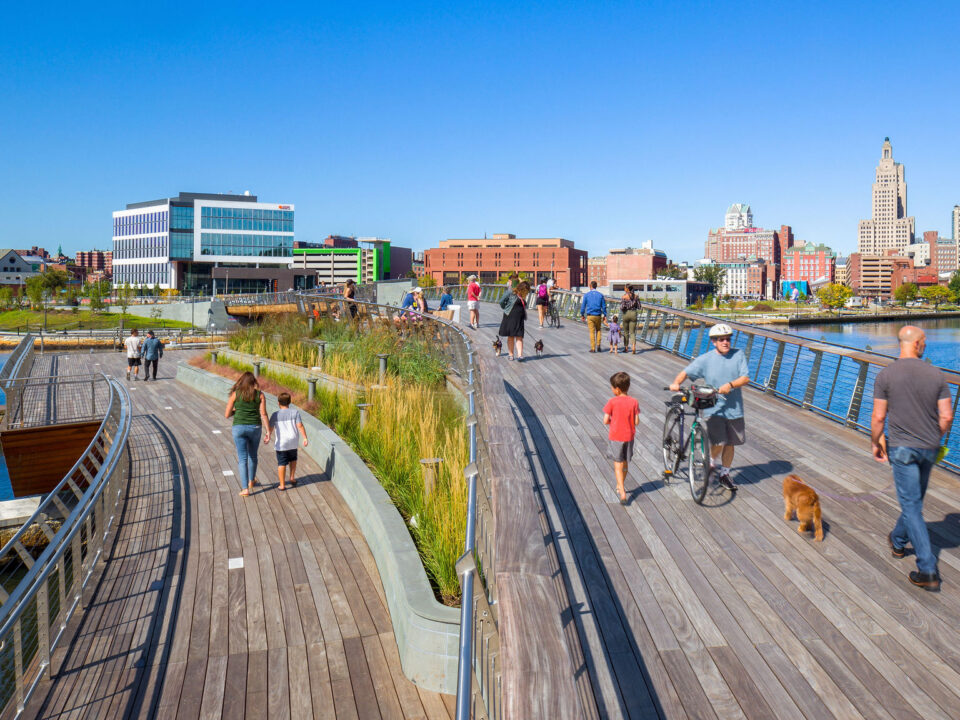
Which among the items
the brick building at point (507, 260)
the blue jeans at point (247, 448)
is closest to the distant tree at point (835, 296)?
the brick building at point (507, 260)

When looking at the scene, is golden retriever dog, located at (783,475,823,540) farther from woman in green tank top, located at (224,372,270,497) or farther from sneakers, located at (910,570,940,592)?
woman in green tank top, located at (224,372,270,497)

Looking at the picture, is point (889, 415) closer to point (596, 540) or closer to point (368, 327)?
point (596, 540)

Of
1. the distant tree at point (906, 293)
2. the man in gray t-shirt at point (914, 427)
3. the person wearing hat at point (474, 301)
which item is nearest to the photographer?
the man in gray t-shirt at point (914, 427)

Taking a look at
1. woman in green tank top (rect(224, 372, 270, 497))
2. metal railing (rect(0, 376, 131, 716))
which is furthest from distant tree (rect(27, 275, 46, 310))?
woman in green tank top (rect(224, 372, 270, 497))

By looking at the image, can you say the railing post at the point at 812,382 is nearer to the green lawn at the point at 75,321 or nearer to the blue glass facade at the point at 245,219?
the green lawn at the point at 75,321

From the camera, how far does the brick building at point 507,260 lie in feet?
552

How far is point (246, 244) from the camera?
103 metres

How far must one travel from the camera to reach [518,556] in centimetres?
343

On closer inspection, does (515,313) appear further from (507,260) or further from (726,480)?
(507,260)

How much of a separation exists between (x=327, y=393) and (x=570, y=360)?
491 centimetres

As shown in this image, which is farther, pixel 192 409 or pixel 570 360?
pixel 192 409

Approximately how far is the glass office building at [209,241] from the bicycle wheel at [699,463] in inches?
3839

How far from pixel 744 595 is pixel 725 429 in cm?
218

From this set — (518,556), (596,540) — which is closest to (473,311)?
(596,540)
